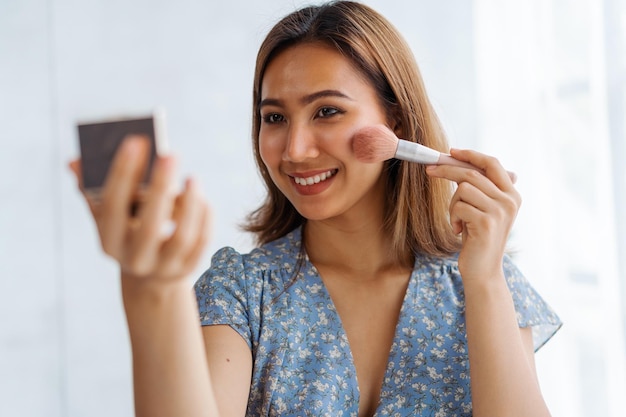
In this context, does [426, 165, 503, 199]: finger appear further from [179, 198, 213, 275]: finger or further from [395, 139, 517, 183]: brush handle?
[179, 198, 213, 275]: finger

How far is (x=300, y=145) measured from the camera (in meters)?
1.22

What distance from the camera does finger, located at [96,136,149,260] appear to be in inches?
26.3

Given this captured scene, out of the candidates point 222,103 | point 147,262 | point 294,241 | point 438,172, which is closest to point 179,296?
point 147,262

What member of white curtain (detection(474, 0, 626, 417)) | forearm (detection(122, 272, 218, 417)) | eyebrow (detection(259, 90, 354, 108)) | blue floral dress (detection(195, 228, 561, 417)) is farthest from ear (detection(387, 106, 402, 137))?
forearm (detection(122, 272, 218, 417))

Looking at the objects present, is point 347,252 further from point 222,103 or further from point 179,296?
point 222,103

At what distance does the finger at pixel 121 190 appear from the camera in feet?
2.19

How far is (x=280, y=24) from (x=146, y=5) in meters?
1.45

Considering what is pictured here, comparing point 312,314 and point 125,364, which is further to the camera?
point 125,364

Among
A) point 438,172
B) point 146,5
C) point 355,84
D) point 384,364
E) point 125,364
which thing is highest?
point 146,5

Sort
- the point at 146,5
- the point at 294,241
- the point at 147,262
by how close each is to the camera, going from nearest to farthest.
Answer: the point at 147,262, the point at 294,241, the point at 146,5

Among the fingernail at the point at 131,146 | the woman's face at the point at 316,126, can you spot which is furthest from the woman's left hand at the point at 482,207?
the fingernail at the point at 131,146

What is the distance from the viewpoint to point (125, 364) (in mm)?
2672

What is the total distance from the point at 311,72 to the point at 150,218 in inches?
25.7

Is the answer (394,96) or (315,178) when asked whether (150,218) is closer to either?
(315,178)
